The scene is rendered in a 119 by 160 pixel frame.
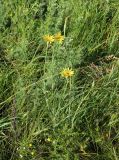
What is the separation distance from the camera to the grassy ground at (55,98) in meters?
2.20

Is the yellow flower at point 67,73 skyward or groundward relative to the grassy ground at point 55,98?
skyward

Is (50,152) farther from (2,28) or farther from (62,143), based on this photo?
(2,28)

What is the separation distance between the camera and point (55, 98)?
2.27 meters

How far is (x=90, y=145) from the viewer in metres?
2.30

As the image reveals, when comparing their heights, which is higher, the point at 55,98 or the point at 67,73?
the point at 67,73

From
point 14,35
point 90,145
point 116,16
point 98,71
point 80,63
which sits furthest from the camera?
point 116,16

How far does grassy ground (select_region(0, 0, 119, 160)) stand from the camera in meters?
2.20

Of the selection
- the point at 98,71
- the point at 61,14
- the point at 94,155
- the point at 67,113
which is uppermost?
the point at 61,14

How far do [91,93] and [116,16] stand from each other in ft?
3.36

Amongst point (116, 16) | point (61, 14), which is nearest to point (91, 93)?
point (61, 14)

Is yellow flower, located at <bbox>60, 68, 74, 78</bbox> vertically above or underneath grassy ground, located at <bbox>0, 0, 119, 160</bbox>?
above

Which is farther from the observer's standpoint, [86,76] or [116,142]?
[86,76]

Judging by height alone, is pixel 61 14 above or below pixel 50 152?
above

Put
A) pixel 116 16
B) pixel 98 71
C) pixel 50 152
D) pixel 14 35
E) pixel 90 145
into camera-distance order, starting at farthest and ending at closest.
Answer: pixel 116 16 < pixel 14 35 < pixel 98 71 < pixel 90 145 < pixel 50 152
